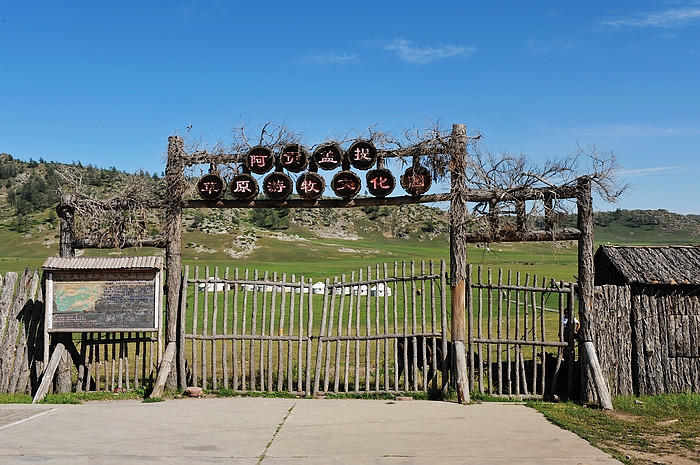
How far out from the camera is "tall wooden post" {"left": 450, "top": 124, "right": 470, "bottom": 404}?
10.8 metres

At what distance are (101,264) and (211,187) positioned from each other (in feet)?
7.40

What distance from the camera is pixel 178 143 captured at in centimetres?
1166

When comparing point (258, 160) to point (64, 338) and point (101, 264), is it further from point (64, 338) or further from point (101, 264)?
point (64, 338)

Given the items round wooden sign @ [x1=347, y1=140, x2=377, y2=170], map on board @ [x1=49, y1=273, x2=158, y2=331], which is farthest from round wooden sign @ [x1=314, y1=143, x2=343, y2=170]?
map on board @ [x1=49, y1=273, x2=158, y2=331]

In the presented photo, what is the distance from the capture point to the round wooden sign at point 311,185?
36.6 feet

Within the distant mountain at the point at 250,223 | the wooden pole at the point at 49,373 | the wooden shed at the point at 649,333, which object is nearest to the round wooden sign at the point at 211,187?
the wooden pole at the point at 49,373

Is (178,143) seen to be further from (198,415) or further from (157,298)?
(198,415)

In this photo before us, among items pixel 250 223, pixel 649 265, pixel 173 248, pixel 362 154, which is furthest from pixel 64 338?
pixel 250 223

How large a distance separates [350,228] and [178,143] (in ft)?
397

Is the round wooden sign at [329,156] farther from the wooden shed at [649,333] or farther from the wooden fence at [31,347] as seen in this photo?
the wooden shed at [649,333]

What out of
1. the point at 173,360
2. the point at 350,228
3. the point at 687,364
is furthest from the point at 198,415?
the point at 350,228

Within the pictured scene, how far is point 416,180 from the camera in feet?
36.1

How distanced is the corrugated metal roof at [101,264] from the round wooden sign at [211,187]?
4.66 feet

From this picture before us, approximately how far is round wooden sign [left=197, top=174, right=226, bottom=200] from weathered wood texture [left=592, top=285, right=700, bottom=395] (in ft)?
21.9
